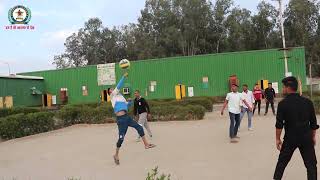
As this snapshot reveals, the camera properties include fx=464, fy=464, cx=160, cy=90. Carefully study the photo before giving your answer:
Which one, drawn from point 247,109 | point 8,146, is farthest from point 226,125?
point 8,146

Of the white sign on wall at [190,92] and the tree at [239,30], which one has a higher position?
the tree at [239,30]

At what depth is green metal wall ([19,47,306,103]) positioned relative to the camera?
123ft

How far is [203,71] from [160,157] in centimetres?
2898

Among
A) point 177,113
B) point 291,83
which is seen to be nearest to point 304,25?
point 177,113

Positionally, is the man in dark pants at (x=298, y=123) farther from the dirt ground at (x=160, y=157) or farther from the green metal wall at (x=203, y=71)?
the green metal wall at (x=203, y=71)

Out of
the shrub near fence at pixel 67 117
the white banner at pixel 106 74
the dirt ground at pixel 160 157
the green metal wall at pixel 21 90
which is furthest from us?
Answer: the white banner at pixel 106 74

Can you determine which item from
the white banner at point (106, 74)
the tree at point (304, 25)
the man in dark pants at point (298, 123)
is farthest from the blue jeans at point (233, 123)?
the tree at point (304, 25)

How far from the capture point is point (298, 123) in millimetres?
6562

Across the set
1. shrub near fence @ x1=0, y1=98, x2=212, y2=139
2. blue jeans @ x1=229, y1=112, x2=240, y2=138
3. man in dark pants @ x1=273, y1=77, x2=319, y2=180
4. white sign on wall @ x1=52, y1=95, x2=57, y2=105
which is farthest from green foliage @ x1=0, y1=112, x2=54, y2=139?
white sign on wall @ x1=52, y1=95, x2=57, y2=105

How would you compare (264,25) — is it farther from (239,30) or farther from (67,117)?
(67,117)

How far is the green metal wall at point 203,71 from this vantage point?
3741 cm

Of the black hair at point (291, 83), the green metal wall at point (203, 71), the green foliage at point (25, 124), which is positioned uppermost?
the green metal wall at point (203, 71)

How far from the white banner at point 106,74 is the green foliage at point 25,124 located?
2192cm

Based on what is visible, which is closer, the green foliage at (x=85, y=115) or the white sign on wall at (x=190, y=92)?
the green foliage at (x=85, y=115)
